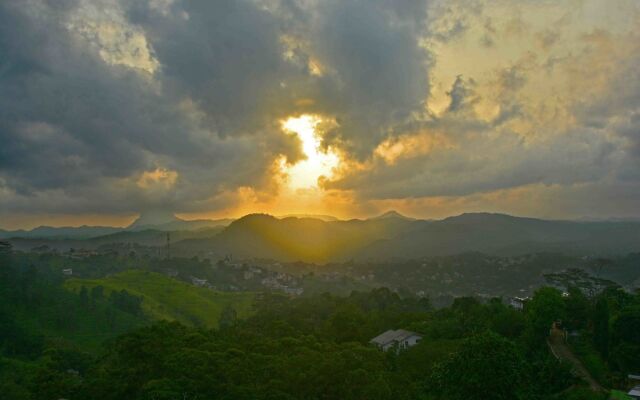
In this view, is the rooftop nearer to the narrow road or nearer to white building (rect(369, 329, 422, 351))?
white building (rect(369, 329, 422, 351))

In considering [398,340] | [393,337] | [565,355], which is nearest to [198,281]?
[393,337]

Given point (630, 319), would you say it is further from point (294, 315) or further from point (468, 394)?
point (294, 315)

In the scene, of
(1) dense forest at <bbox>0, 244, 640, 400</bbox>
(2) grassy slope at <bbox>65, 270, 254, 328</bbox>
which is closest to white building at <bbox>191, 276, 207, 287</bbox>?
(2) grassy slope at <bbox>65, 270, 254, 328</bbox>

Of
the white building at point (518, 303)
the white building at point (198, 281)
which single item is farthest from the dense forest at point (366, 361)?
the white building at point (198, 281)

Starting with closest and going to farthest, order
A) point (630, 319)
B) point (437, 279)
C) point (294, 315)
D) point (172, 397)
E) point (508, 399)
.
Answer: point (508, 399) → point (172, 397) → point (630, 319) → point (294, 315) → point (437, 279)

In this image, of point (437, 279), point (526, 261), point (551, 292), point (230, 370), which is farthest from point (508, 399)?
point (526, 261)

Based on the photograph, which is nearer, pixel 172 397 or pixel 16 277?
pixel 172 397
